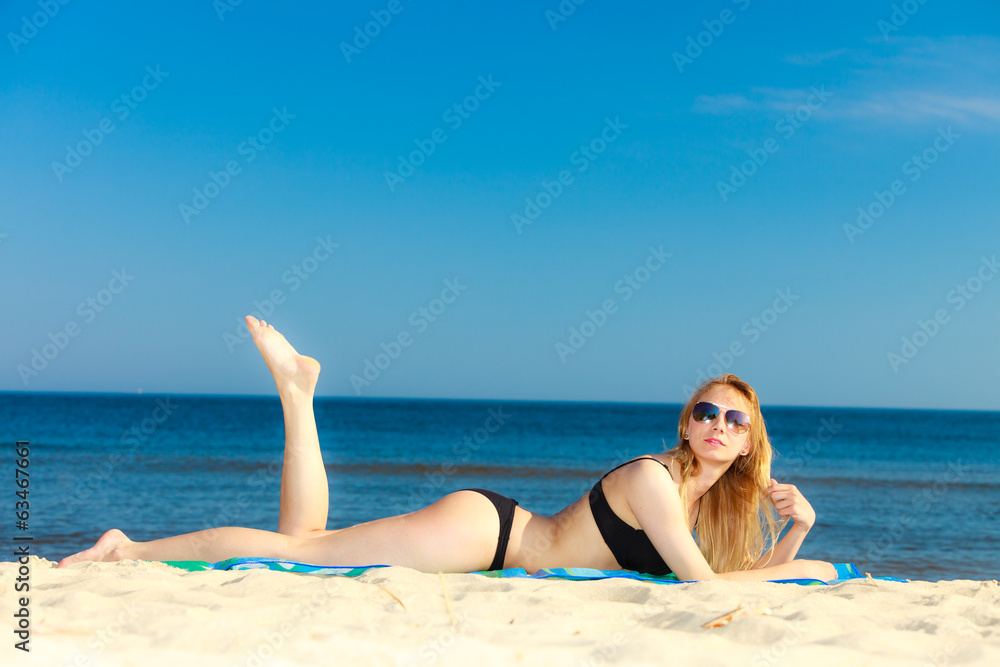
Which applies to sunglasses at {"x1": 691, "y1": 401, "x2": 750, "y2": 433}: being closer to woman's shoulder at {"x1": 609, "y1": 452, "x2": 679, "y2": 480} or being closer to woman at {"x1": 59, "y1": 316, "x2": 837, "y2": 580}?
woman at {"x1": 59, "y1": 316, "x2": 837, "y2": 580}

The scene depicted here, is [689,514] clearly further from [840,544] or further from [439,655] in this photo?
[840,544]

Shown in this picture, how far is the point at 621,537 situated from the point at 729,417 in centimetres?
82

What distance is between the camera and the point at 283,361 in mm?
4422

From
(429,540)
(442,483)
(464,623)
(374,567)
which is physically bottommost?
(464,623)

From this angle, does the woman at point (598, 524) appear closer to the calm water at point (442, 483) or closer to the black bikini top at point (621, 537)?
the black bikini top at point (621, 537)

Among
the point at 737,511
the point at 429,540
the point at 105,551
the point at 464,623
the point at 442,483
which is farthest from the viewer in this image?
the point at 442,483

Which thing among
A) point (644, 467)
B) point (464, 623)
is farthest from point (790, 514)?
point (464, 623)

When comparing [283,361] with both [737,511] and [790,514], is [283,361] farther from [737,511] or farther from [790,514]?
[790,514]

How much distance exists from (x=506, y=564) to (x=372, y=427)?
31.4 metres

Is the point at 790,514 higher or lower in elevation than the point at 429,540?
higher

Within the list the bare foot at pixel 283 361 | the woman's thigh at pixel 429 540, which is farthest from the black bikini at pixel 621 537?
the bare foot at pixel 283 361

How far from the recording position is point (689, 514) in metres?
4.25

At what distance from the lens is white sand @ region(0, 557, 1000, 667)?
90.7 inches

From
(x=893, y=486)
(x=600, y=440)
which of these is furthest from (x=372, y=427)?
(x=893, y=486)
